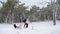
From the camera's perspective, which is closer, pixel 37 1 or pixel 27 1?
pixel 27 1

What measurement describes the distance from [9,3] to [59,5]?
4.10 m

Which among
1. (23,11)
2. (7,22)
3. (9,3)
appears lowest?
(7,22)

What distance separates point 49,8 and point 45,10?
0.38 meters

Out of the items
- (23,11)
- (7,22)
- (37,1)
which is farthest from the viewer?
(37,1)

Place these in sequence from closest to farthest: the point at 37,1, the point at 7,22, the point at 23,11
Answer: the point at 7,22 < the point at 23,11 < the point at 37,1

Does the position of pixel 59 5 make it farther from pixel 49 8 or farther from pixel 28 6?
pixel 28 6

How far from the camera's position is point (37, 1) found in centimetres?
1105

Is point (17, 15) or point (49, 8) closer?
point (17, 15)

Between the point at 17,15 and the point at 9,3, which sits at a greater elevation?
the point at 9,3

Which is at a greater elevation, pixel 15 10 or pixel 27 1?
pixel 27 1

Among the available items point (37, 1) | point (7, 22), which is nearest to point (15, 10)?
point (7, 22)

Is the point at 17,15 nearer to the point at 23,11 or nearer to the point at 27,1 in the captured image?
the point at 23,11

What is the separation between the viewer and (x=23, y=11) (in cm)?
1026

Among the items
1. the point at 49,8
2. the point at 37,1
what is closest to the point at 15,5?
the point at 37,1
